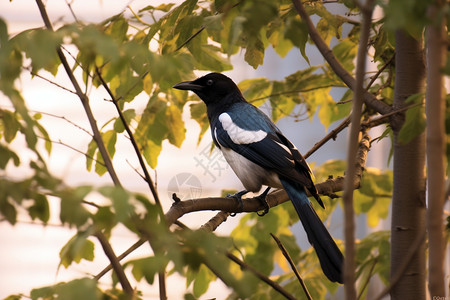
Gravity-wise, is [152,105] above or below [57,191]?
above

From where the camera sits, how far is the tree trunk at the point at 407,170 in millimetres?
2582

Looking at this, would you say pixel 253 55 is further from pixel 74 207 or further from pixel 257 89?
pixel 74 207

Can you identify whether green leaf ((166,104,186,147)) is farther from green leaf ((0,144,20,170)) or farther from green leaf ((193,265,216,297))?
green leaf ((0,144,20,170))

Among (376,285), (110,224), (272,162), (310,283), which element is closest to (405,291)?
(310,283)

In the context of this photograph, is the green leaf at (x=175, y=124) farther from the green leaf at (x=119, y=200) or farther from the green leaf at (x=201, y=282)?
the green leaf at (x=119, y=200)

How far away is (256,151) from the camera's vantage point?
139 inches

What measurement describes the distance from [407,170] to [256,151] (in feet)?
3.57

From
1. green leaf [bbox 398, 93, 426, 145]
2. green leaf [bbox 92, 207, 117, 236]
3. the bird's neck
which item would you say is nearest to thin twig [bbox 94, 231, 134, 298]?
green leaf [bbox 92, 207, 117, 236]

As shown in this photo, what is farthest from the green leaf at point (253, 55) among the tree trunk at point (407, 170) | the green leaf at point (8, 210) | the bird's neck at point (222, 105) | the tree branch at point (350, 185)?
the bird's neck at point (222, 105)

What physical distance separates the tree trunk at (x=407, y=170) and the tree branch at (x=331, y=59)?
9 centimetres

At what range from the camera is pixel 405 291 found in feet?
8.21

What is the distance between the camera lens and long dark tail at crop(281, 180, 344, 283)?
236 cm

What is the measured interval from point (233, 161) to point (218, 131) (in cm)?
21

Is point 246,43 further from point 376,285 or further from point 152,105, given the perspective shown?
point 376,285
